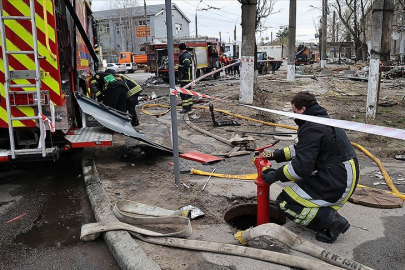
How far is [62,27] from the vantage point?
5.32m

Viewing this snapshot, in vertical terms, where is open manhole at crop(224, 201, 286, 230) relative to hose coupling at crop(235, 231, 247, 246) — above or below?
below

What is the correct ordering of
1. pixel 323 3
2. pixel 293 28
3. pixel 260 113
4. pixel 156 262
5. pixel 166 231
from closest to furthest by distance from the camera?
pixel 156 262, pixel 166 231, pixel 260 113, pixel 293 28, pixel 323 3

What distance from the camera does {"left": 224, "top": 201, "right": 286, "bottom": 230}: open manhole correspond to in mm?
3814

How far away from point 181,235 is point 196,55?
1674 cm

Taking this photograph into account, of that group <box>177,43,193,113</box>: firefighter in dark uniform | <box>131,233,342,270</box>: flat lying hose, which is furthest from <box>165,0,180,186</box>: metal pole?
<box>177,43,193,113</box>: firefighter in dark uniform

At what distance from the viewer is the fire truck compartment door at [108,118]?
194 inches

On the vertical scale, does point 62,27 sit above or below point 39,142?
above

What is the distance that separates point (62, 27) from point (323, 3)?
2461 cm

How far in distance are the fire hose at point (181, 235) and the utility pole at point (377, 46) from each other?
6.17 meters

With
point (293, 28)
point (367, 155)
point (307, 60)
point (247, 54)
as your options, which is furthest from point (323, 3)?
point (367, 155)

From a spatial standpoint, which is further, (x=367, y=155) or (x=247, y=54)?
(x=247, y=54)

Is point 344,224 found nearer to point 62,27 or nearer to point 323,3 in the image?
point 62,27

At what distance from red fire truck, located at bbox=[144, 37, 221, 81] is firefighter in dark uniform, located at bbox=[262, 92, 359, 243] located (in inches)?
627

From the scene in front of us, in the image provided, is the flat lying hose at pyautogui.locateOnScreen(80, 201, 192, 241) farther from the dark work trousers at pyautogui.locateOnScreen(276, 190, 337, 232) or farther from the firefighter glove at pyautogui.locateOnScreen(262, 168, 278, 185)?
the dark work trousers at pyautogui.locateOnScreen(276, 190, 337, 232)
